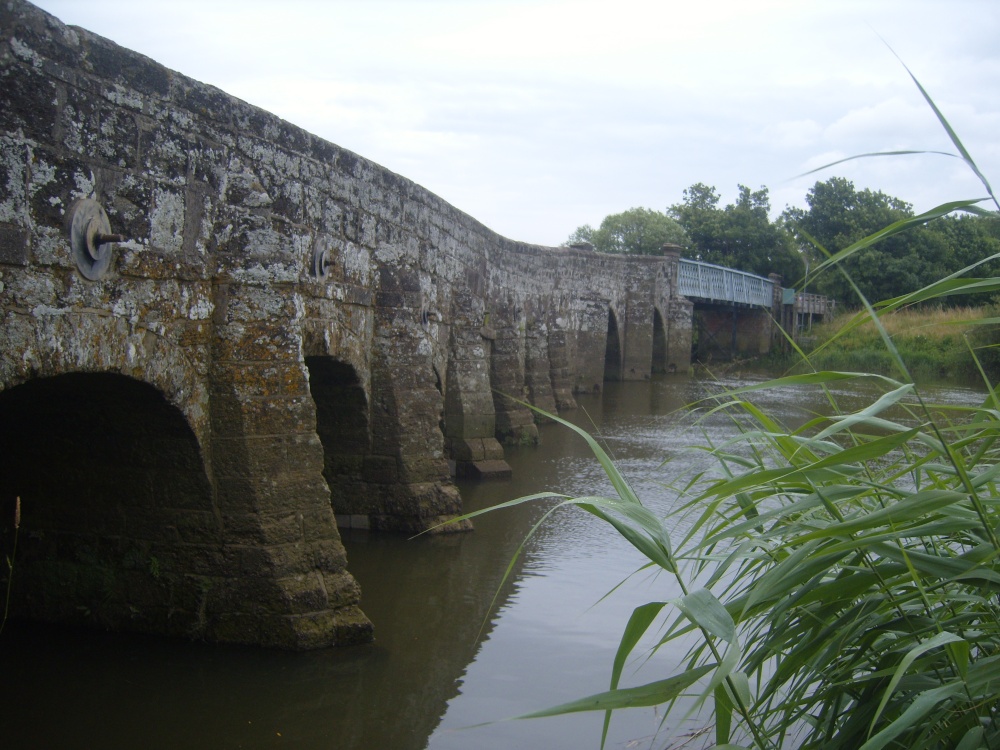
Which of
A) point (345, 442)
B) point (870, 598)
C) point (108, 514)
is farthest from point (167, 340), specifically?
point (870, 598)

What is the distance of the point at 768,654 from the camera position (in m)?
2.43

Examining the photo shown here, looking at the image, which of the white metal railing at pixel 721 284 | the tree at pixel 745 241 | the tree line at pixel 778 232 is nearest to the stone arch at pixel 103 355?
the tree line at pixel 778 232

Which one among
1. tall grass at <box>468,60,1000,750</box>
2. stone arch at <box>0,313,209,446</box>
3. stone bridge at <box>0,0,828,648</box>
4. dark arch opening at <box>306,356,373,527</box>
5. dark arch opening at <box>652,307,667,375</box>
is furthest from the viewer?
dark arch opening at <box>652,307,667,375</box>

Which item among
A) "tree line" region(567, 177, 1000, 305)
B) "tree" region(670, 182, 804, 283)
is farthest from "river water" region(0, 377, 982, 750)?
"tree" region(670, 182, 804, 283)

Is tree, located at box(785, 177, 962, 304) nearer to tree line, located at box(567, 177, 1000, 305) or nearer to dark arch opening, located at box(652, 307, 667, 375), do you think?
tree line, located at box(567, 177, 1000, 305)

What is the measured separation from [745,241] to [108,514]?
39.1m

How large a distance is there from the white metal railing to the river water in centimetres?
2117

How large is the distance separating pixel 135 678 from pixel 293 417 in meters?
1.49

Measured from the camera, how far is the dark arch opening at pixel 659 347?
86.3 feet

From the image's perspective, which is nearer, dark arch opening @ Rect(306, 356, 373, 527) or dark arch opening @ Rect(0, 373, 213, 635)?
dark arch opening @ Rect(0, 373, 213, 635)

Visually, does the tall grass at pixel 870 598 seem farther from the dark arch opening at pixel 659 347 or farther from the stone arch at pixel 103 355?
the dark arch opening at pixel 659 347

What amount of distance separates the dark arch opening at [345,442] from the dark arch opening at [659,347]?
19.5m

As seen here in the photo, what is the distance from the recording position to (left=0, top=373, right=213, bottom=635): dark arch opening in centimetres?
485

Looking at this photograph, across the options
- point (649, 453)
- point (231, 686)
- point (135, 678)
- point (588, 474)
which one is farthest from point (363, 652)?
point (649, 453)
